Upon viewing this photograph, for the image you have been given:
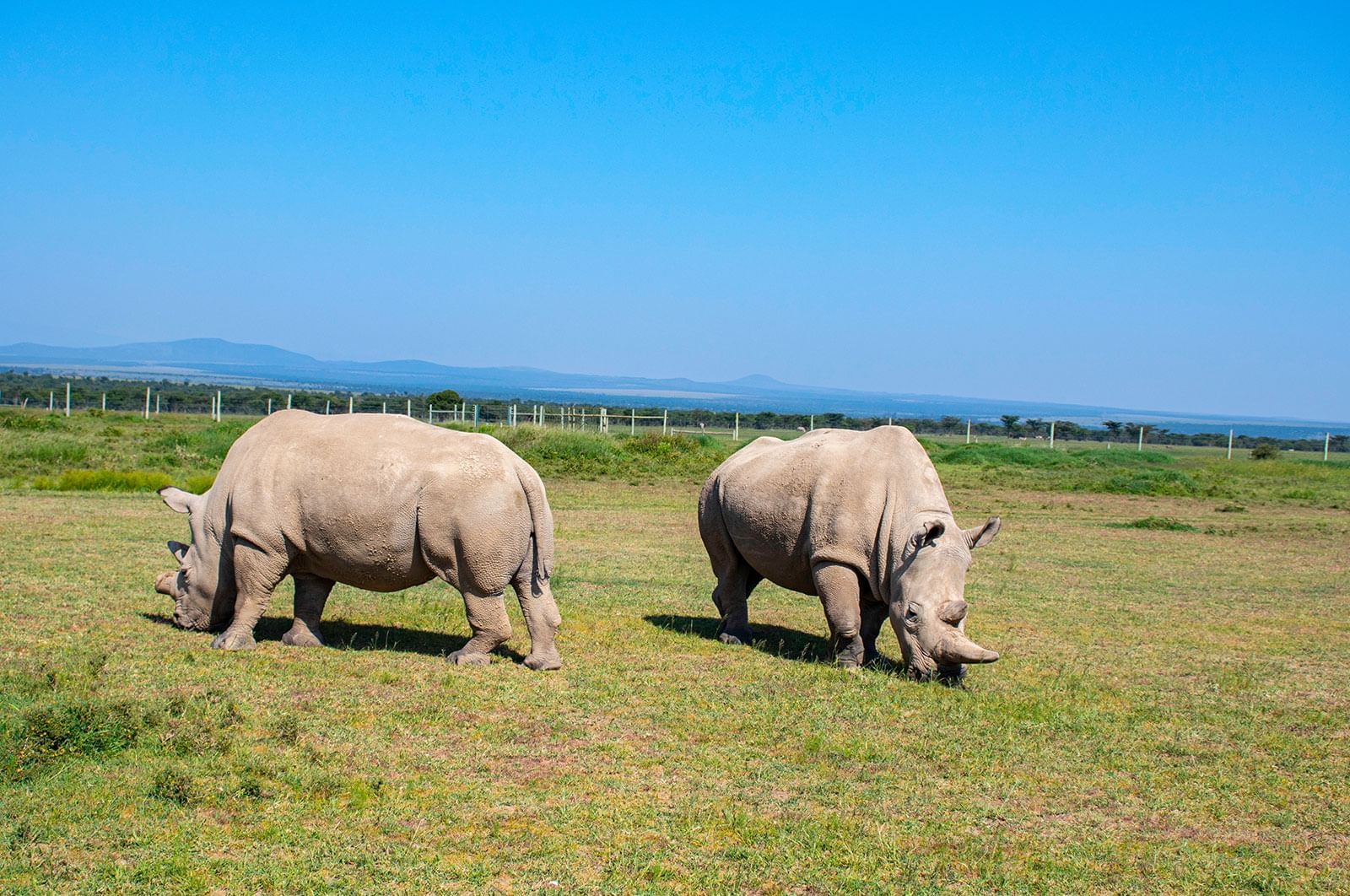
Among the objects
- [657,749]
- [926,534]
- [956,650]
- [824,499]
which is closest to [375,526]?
[657,749]

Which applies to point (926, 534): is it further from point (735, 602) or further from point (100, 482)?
point (100, 482)

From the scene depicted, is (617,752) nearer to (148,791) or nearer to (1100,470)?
(148,791)

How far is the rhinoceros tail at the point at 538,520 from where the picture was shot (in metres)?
10.9

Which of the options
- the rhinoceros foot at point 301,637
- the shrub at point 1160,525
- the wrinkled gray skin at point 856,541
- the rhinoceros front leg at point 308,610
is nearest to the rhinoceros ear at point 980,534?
the wrinkled gray skin at point 856,541

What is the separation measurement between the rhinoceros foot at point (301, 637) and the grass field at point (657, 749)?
0.34m

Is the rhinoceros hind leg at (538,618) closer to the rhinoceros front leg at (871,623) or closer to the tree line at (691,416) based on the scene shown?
the rhinoceros front leg at (871,623)

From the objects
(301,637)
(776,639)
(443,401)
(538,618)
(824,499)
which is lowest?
(776,639)

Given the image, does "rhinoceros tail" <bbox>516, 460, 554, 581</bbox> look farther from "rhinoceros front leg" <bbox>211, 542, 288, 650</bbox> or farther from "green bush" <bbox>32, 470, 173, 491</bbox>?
"green bush" <bbox>32, 470, 173, 491</bbox>

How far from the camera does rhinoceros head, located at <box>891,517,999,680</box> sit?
1045 cm

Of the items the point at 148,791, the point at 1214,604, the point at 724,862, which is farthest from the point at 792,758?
the point at 1214,604

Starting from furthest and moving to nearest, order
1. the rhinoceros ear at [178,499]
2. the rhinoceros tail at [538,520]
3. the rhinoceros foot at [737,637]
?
the rhinoceros foot at [737,637] → the rhinoceros ear at [178,499] → the rhinoceros tail at [538,520]

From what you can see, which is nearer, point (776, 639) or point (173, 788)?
point (173, 788)

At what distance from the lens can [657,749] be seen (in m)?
8.46

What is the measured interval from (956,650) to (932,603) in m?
0.49
